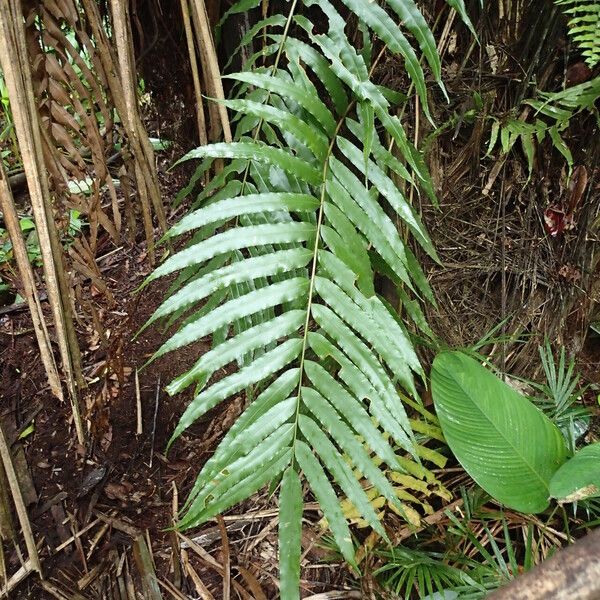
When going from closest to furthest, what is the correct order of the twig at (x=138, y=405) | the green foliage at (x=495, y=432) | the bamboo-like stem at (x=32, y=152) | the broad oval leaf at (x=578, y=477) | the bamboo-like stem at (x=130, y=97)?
the bamboo-like stem at (x=32, y=152)
the bamboo-like stem at (x=130, y=97)
the broad oval leaf at (x=578, y=477)
the green foliage at (x=495, y=432)
the twig at (x=138, y=405)

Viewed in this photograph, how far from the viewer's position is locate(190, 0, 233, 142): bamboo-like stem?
934mm

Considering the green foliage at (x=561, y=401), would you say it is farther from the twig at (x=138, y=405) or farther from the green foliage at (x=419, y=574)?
the twig at (x=138, y=405)

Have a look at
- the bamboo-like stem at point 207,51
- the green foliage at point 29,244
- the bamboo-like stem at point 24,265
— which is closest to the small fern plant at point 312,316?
the bamboo-like stem at point 207,51

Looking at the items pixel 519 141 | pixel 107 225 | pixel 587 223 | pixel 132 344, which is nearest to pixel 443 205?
pixel 519 141

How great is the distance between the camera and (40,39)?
3.15 feet

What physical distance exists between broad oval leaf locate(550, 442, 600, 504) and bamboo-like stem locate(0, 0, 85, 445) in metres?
0.87

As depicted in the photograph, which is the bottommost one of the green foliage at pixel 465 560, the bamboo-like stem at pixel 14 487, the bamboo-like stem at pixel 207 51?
the green foliage at pixel 465 560

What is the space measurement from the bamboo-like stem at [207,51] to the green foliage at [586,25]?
0.58 meters

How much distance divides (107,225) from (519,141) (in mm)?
832

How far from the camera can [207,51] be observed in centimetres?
96

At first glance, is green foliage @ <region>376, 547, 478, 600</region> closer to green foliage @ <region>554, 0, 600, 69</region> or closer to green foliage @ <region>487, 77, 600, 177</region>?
green foliage @ <region>487, 77, 600, 177</region>

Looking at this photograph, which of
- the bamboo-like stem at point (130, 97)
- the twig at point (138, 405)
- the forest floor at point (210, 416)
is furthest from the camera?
the twig at point (138, 405)

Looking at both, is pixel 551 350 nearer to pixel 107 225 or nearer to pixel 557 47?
pixel 557 47

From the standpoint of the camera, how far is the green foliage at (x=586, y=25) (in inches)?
37.4
